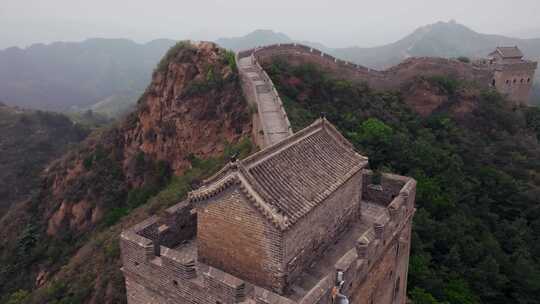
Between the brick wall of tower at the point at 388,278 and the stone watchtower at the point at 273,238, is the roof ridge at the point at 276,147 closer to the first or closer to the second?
the stone watchtower at the point at 273,238

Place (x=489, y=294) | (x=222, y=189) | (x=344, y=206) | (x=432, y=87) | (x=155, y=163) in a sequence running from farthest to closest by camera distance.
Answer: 1. (x=432, y=87)
2. (x=155, y=163)
3. (x=489, y=294)
4. (x=344, y=206)
5. (x=222, y=189)

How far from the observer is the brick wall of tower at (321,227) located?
7.98 metres

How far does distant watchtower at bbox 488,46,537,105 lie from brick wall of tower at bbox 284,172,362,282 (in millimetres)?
35187

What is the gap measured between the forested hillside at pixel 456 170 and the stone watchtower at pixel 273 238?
10225 millimetres

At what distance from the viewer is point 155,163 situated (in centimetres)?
2875

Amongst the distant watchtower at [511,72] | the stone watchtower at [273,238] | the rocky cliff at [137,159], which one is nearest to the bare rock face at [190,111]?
the rocky cliff at [137,159]

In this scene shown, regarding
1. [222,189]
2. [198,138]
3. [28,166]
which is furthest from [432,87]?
[28,166]

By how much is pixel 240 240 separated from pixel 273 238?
903 millimetres

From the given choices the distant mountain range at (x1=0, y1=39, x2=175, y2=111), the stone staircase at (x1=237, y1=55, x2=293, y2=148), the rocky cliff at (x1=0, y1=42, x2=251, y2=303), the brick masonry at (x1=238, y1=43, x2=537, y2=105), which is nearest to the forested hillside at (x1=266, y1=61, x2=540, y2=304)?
the stone staircase at (x1=237, y1=55, x2=293, y2=148)

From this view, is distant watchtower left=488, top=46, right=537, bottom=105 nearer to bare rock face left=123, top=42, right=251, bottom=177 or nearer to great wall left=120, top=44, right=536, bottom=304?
bare rock face left=123, top=42, right=251, bottom=177

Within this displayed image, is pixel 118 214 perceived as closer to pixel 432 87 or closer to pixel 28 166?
pixel 432 87

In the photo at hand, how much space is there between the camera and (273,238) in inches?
299

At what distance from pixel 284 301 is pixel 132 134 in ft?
89.3

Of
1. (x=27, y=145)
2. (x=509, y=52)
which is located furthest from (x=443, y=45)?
(x=27, y=145)
